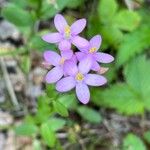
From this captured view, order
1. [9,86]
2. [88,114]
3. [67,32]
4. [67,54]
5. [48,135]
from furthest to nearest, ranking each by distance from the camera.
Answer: [9,86]
[88,114]
[48,135]
[67,32]
[67,54]

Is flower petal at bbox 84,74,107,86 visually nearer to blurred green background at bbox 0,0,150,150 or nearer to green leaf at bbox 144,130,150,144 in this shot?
blurred green background at bbox 0,0,150,150

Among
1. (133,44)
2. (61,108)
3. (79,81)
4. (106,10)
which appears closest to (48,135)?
(61,108)

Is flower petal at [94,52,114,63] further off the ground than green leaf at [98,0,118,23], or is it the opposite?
flower petal at [94,52,114,63]

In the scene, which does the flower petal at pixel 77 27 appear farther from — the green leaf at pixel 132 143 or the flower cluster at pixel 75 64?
the green leaf at pixel 132 143

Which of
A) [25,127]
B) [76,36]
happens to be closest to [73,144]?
[25,127]

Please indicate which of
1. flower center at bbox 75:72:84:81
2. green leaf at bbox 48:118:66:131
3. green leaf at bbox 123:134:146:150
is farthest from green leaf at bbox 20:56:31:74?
flower center at bbox 75:72:84:81

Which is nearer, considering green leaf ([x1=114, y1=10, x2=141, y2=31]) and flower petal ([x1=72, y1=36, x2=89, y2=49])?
flower petal ([x1=72, y1=36, x2=89, y2=49])

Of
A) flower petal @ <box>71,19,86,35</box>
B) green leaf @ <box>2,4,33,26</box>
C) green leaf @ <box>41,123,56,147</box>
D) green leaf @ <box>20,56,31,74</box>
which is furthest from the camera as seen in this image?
green leaf @ <box>20,56,31,74</box>

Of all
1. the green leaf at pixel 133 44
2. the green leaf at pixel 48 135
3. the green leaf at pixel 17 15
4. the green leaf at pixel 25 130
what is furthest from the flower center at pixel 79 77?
the green leaf at pixel 17 15

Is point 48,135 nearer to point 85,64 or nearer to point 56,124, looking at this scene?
point 56,124
